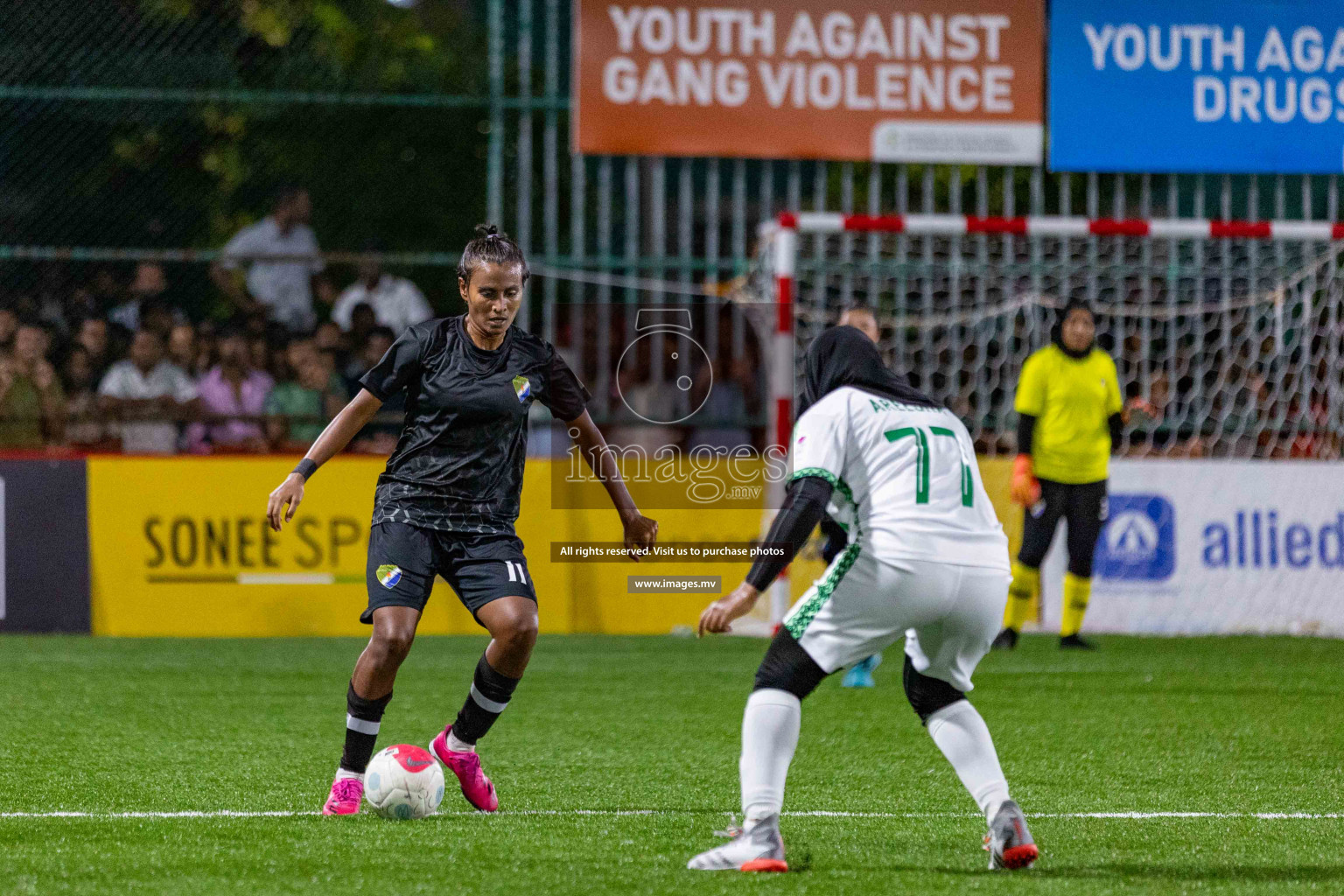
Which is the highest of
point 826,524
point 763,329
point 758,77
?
point 758,77

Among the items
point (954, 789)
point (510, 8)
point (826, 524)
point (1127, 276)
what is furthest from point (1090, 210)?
point (954, 789)

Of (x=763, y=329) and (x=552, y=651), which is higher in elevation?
(x=763, y=329)

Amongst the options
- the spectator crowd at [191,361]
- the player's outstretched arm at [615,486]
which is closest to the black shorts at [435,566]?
the player's outstretched arm at [615,486]

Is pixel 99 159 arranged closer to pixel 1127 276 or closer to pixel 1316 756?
pixel 1127 276

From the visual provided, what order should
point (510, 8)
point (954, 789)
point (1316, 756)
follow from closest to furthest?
1. point (954, 789)
2. point (1316, 756)
3. point (510, 8)

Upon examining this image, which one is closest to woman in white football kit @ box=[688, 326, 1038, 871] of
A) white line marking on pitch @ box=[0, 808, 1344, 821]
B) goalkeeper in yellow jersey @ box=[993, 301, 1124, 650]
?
white line marking on pitch @ box=[0, 808, 1344, 821]

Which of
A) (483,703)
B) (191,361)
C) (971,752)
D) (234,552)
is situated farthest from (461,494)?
(191,361)

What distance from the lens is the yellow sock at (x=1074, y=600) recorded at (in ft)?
36.6

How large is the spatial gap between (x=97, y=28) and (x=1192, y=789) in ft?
31.4

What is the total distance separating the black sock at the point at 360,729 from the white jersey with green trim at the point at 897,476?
175 centimetres

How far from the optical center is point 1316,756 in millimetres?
7188

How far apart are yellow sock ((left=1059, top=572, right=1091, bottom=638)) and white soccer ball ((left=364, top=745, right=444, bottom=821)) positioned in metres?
6.39

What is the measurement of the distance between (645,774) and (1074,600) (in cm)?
521

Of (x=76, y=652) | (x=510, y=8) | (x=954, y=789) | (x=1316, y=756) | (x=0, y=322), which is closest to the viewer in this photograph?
(x=954, y=789)
